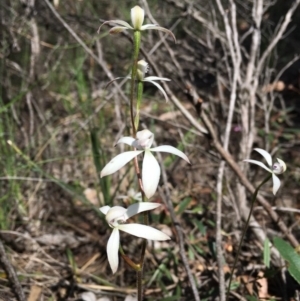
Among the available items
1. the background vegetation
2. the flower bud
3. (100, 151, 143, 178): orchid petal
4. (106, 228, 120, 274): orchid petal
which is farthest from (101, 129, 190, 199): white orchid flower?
the background vegetation

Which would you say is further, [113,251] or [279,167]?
[279,167]

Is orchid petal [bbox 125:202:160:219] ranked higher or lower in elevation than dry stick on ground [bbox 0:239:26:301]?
higher

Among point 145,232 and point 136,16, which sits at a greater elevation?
point 136,16

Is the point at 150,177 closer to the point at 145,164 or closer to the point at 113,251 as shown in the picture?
the point at 145,164

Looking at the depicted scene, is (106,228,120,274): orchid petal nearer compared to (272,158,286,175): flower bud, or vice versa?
(106,228,120,274): orchid petal

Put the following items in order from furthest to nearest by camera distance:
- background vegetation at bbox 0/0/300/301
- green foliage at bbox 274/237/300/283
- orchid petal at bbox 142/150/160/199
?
background vegetation at bbox 0/0/300/301 < green foliage at bbox 274/237/300/283 < orchid petal at bbox 142/150/160/199

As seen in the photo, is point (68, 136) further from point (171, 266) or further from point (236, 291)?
point (236, 291)

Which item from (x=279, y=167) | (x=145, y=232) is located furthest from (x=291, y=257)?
(x=145, y=232)

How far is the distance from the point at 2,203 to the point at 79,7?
65.8 inches

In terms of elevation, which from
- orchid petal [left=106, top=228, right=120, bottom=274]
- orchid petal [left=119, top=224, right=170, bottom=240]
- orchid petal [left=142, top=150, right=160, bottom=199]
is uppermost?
orchid petal [left=142, top=150, right=160, bottom=199]

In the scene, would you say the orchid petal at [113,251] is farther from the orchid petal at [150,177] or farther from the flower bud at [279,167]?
the flower bud at [279,167]

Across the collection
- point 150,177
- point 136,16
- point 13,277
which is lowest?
point 13,277

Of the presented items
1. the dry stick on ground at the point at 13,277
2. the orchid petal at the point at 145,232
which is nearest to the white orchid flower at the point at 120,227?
the orchid petal at the point at 145,232

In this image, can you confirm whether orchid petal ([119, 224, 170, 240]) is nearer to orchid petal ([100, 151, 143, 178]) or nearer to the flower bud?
orchid petal ([100, 151, 143, 178])
